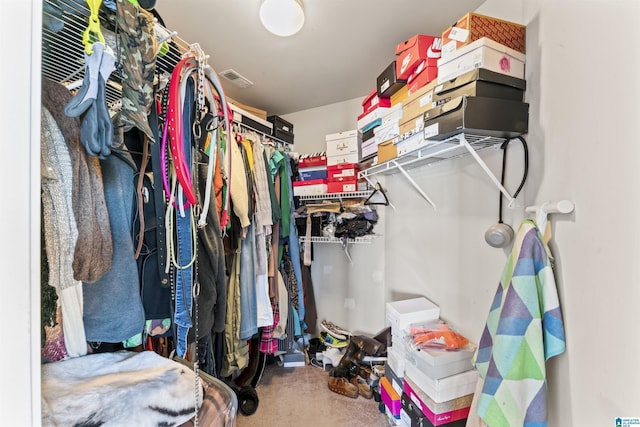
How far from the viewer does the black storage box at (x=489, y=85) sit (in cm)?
83

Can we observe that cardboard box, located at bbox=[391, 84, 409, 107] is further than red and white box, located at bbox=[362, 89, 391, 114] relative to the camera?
No

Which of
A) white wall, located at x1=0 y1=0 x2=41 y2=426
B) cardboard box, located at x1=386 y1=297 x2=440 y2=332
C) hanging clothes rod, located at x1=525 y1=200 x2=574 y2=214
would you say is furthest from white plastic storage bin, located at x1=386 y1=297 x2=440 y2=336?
white wall, located at x1=0 y1=0 x2=41 y2=426

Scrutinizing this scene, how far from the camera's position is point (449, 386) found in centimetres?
98

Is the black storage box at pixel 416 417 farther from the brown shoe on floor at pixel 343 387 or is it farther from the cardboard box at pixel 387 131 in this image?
the cardboard box at pixel 387 131

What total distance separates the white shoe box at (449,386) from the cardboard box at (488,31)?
129cm

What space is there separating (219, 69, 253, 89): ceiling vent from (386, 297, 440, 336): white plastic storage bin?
1773 millimetres

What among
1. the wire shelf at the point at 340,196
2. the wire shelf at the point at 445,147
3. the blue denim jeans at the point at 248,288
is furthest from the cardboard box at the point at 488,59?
the blue denim jeans at the point at 248,288

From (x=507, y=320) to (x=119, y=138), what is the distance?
1.20 m

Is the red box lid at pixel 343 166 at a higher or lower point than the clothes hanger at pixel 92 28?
lower

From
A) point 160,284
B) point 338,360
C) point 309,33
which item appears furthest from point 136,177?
point 338,360

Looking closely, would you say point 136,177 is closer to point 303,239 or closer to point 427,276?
point 303,239

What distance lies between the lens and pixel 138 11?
0.62m

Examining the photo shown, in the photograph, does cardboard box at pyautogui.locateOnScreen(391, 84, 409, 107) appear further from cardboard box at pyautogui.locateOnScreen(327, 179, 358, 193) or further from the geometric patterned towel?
the geometric patterned towel

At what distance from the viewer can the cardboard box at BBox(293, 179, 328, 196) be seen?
74.3 inches
